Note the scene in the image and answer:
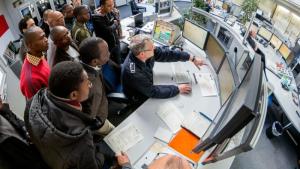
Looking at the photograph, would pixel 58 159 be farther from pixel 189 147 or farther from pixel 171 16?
pixel 171 16

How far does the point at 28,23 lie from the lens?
8.25ft

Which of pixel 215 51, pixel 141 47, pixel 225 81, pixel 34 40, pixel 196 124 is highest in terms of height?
pixel 34 40

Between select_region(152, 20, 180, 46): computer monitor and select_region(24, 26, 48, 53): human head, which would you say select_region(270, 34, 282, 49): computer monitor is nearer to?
select_region(152, 20, 180, 46): computer monitor

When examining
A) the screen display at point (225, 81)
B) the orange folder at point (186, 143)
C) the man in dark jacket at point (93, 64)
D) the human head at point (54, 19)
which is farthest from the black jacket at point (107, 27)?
the orange folder at point (186, 143)

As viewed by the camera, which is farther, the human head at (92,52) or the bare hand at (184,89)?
the bare hand at (184,89)

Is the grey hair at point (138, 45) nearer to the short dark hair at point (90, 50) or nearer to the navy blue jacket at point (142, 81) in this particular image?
the navy blue jacket at point (142, 81)

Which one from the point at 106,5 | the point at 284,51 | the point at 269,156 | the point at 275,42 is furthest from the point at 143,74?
the point at 275,42

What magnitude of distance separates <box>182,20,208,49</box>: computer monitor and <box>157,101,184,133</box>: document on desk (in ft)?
3.12

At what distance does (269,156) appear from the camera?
2512 millimetres

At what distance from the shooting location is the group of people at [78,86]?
1107mm

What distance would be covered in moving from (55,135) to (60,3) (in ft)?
17.4

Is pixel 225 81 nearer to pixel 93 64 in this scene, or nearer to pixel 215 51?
pixel 215 51

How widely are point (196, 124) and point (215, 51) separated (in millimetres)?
862

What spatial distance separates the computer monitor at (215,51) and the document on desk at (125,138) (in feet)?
3.57
